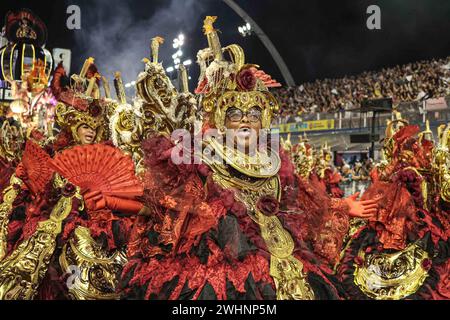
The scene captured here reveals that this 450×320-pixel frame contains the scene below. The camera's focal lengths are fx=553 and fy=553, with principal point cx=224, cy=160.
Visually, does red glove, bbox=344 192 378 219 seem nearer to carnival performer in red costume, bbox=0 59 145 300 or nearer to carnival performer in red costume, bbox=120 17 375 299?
carnival performer in red costume, bbox=120 17 375 299

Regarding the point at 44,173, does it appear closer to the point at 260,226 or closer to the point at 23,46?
the point at 260,226

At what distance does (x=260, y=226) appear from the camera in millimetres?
2957

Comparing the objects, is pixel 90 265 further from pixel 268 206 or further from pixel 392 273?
pixel 392 273

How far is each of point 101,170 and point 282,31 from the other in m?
22.8

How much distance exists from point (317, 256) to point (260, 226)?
1.78 ft

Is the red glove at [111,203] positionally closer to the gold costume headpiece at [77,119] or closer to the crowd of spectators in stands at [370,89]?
the gold costume headpiece at [77,119]

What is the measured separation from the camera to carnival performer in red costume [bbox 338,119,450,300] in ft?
13.2

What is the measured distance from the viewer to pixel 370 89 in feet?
58.9

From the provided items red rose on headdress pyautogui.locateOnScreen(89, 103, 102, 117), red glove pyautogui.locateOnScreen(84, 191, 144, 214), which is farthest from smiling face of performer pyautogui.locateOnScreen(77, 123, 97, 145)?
red glove pyautogui.locateOnScreen(84, 191, 144, 214)

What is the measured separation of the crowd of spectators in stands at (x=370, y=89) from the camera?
51.4 feet

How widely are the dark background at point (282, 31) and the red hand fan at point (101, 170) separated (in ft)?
18.8

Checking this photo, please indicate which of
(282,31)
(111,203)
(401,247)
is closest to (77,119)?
(111,203)

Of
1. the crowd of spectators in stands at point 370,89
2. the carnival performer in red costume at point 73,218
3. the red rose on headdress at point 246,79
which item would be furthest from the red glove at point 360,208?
the crowd of spectators in stands at point 370,89
